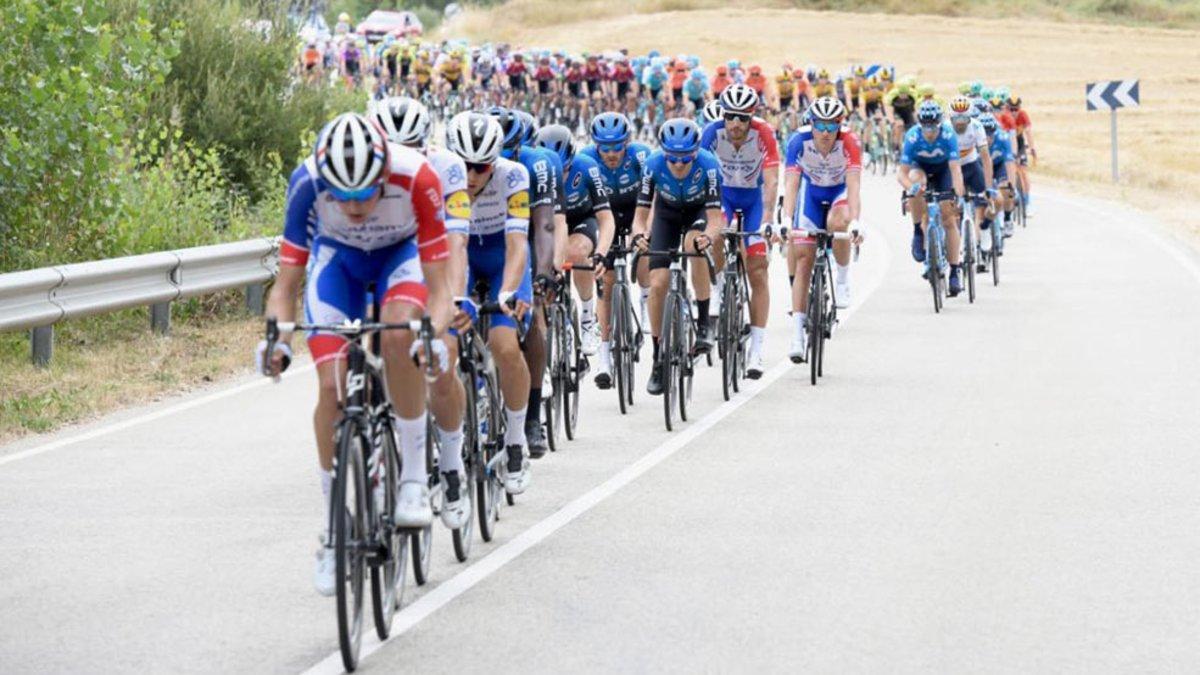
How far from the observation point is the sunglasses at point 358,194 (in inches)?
298

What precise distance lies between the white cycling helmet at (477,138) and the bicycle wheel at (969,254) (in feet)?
40.5

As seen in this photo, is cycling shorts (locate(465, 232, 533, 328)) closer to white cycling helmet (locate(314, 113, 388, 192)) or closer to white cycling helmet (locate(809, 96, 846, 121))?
white cycling helmet (locate(314, 113, 388, 192))

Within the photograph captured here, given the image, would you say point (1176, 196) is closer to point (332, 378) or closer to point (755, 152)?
point (755, 152)

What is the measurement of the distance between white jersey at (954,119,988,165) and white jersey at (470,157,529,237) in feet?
42.7

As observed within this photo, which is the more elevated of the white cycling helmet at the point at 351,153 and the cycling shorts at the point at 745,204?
the white cycling helmet at the point at 351,153

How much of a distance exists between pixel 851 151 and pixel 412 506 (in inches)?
338

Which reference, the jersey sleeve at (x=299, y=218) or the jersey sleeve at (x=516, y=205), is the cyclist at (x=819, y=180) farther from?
the jersey sleeve at (x=299, y=218)

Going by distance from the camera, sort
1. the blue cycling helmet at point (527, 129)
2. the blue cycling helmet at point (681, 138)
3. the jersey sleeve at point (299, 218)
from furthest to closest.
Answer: the blue cycling helmet at point (681, 138), the blue cycling helmet at point (527, 129), the jersey sleeve at point (299, 218)

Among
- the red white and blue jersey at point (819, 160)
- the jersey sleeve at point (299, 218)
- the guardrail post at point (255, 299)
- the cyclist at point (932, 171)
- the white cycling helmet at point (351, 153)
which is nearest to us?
the white cycling helmet at point (351, 153)

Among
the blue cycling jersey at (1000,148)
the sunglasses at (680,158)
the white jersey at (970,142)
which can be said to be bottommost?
the blue cycling jersey at (1000,148)

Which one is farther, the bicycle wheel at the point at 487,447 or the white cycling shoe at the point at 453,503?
the bicycle wheel at the point at 487,447

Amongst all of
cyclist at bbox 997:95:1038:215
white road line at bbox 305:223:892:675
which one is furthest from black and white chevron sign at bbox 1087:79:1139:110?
white road line at bbox 305:223:892:675

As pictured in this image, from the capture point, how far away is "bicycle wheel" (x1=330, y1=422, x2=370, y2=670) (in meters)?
7.17

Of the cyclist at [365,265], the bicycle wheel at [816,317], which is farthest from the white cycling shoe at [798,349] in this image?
the cyclist at [365,265]
